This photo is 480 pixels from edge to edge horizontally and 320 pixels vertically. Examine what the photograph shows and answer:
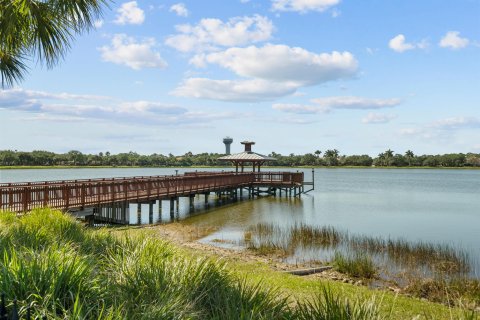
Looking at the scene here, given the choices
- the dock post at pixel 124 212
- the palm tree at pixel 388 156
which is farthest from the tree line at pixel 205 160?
the dock post at pixel 124 212

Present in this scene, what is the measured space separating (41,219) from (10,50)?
13.6 ft

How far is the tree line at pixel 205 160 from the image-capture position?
135 m

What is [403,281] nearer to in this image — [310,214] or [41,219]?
[41,219]

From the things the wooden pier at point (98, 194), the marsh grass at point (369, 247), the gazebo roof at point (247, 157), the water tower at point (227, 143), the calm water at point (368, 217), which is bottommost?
the calm water at point (368, 217)

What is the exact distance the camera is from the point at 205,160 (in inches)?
5955

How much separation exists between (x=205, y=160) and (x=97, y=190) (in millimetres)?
129210

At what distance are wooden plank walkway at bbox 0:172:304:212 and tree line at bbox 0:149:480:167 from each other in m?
107

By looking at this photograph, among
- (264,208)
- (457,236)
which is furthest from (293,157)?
(457,236)

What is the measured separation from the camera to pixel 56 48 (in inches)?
332

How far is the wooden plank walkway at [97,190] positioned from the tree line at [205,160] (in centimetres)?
10668

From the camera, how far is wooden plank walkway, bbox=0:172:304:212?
58.9 feet

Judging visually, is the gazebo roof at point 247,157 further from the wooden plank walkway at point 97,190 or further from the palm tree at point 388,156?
the palm tree at point 388,156

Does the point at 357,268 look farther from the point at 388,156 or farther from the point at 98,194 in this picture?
the point at 388,156

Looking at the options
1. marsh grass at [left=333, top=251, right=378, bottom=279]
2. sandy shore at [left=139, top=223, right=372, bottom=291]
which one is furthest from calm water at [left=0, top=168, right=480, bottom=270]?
marsh grass at [left=333, top=251, right=378, bottom=279]
